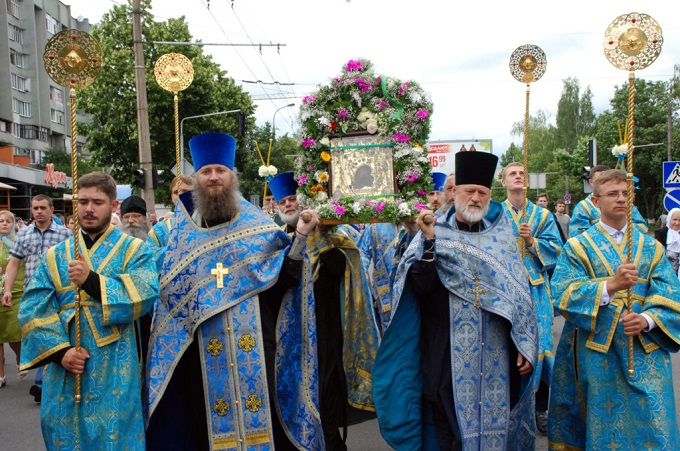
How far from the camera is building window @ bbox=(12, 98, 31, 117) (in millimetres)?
51056

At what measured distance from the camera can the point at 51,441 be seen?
4.16m

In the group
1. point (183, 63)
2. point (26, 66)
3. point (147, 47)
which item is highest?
point (26, 66)

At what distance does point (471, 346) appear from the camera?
4.54 m

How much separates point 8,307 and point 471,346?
6301 mm

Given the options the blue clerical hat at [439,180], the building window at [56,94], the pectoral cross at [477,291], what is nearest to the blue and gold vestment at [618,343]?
the pectoral cross at [477,291]

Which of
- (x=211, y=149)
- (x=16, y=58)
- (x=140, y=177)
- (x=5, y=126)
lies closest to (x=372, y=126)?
(x=211, y=149)

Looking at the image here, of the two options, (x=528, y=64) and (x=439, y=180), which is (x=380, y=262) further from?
(x=528, y=64)

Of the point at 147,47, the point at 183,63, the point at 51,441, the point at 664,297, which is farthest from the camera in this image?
the point at 147,47

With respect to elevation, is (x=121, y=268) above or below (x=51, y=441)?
above

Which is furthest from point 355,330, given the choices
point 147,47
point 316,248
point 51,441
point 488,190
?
point 147,47

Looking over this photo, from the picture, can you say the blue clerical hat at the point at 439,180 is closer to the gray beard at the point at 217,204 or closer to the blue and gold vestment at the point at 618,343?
the blue and gold vestment at the point at 618,343

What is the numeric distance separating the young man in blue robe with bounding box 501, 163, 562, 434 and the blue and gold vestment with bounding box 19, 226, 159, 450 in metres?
3.44

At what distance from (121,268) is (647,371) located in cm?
341

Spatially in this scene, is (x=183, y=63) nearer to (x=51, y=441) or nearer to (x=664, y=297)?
(x=51, y=441)
